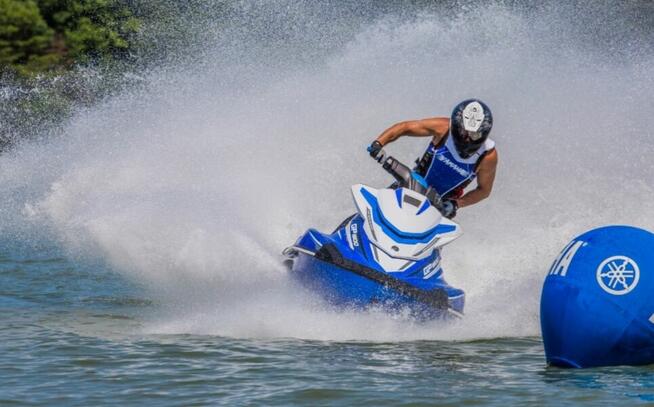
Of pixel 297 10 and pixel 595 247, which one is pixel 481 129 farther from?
pixel 297 10

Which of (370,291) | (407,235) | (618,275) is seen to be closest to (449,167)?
(407,235)

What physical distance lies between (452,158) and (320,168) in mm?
3620

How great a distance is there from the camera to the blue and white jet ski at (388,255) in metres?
8.12

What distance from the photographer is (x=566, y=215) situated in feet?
39.2

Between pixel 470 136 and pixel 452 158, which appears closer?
pixel 470 136

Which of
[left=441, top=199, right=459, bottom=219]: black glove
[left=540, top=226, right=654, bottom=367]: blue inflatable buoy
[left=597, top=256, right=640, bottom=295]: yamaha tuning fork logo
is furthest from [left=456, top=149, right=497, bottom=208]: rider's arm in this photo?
[left=597, top=256, right=640, bottom=295]: yamaha tuning fork logo

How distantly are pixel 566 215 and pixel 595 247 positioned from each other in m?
5.06

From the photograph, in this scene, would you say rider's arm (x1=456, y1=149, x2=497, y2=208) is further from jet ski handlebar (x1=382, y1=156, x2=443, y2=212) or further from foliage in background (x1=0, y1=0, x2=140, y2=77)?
foliage in background (x1=0, y1=0, x2=140, y2=77)

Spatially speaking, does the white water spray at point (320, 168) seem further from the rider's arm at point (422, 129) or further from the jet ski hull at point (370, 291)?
the rider's arm at point (422, 129)

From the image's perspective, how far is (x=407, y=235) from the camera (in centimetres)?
859

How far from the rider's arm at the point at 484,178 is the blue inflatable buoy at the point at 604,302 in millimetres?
2404

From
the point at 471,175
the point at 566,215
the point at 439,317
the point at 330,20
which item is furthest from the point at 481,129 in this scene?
the point at 330,20

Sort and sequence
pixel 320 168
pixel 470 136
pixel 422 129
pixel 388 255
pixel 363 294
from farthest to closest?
pixel 320 168, pixel 422 129, pixel 470 136, pixel 388 255, pixel 363 294

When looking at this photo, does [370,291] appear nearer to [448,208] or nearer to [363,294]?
[363,294]
